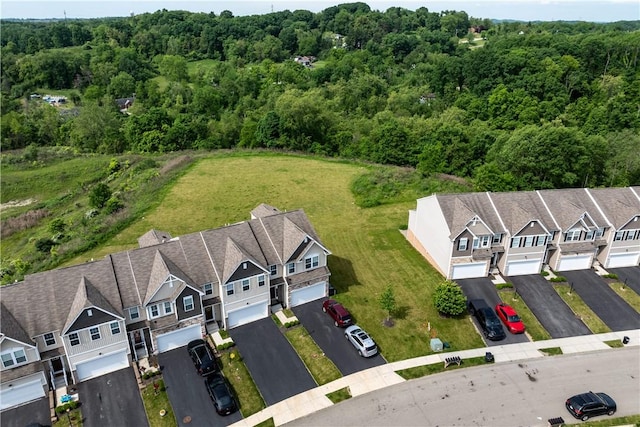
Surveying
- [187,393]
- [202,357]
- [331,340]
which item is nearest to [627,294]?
[331,340]

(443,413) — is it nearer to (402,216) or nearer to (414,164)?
(402,216)

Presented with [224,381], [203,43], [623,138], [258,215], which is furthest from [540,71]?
[203,43]

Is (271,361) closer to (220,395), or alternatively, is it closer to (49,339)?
(220,395)

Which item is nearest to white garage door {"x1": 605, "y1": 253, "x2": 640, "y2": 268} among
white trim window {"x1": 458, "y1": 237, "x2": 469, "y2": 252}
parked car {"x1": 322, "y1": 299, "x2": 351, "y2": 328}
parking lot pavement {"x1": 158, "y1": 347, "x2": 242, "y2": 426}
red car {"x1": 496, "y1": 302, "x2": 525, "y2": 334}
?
red car {"x1": 496, "y1": 302, "x2": 525, "y2": 334}

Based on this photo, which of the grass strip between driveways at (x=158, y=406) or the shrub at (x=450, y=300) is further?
the shrub at (x=450, y=300)

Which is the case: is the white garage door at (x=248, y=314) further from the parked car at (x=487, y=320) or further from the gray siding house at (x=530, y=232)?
the gray siding house at (x=530, y=232)

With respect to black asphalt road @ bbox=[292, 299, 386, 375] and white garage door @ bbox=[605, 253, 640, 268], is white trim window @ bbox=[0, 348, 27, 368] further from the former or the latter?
white garage door @ bbox=[605, 253, 640, 268]

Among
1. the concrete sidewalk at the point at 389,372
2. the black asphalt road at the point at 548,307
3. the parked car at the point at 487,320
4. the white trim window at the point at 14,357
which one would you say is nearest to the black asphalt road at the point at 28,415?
the white trim window at the point at 14,357
